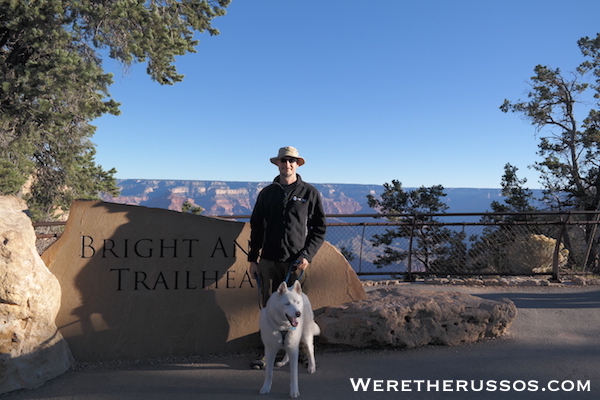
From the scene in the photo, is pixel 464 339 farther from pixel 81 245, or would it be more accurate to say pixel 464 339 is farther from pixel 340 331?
pixel 81 245

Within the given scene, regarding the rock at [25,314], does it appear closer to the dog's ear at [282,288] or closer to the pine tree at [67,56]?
the dog's ear at [282,288]

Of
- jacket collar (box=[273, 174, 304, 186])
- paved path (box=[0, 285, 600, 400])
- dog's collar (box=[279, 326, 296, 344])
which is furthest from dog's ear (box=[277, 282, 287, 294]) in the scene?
jacket collar (box=[273, 174, 304, 186])

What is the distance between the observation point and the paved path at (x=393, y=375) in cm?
370

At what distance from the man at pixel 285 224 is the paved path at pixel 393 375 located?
0.93 metres

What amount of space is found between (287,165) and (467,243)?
28.7 feet

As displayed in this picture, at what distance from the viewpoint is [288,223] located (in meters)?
4.02

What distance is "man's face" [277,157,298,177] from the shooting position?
406cm

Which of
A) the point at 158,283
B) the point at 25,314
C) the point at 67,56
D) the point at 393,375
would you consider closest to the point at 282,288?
the point at 393,375

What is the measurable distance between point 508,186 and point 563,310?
13793 mm

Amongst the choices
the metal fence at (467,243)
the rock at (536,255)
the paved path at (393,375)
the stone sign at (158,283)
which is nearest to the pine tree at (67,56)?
the metal fence at (467,243)

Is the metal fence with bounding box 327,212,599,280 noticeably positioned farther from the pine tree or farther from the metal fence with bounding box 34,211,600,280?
the pine tree

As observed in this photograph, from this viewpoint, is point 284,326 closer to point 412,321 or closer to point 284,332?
point 284,332

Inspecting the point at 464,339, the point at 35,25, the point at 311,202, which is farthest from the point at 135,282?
the point at 35,25

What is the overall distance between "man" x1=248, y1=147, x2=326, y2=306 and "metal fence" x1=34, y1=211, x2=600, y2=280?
1.62m
